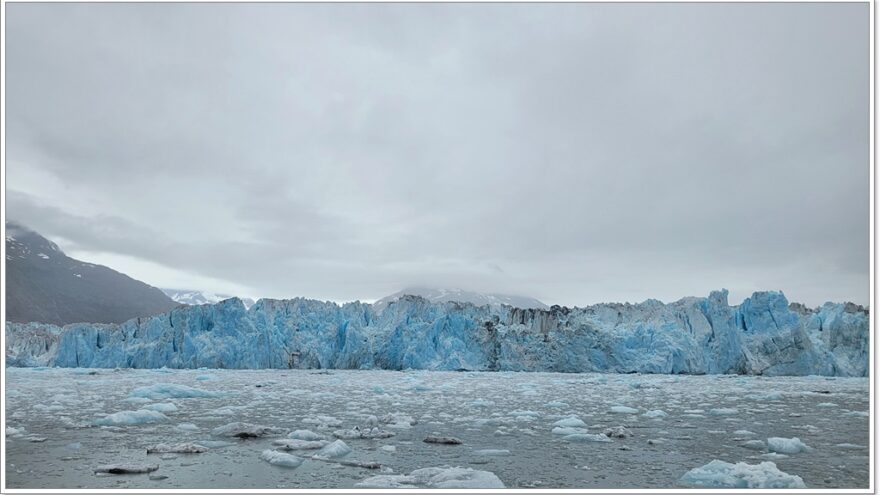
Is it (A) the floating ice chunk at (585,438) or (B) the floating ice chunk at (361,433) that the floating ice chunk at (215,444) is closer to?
(B) the floating ice chunk at (361,433)

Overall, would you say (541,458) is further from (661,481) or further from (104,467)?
(104,467)

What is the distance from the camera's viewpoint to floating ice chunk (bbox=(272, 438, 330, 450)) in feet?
20.4

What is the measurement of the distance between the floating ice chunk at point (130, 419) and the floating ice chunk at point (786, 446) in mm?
8700

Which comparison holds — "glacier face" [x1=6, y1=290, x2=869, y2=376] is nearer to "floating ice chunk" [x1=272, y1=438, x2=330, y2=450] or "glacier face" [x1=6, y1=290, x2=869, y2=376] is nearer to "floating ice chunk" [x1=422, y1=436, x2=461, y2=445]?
"floating ice chunk" [x1=422, y1=436, x2=461, y2=445]

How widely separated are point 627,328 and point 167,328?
29862mm

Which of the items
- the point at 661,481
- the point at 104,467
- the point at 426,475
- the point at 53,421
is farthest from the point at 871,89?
the point at 53,421

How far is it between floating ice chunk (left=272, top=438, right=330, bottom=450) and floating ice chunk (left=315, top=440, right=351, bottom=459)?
20cm

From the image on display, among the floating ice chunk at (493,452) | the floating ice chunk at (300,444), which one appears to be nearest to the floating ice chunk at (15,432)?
the floating ice chunk at (300,444)

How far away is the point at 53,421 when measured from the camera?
8250 mm

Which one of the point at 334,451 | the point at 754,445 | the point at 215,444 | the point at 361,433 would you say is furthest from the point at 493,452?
the point at 754,445

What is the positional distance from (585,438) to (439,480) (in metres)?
3.04

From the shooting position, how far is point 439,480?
4789 millimetres

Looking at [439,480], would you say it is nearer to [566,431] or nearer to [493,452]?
[493,452]

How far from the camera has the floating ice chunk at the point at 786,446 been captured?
20.9ft
